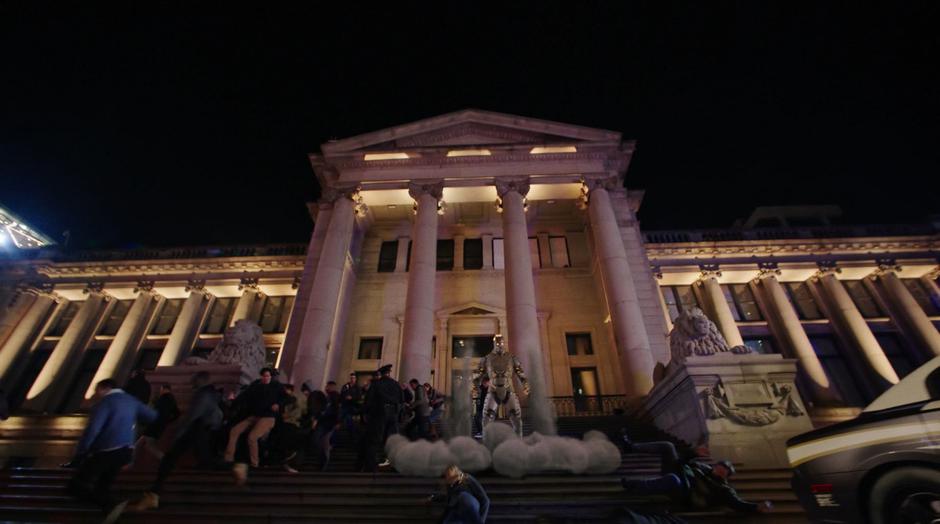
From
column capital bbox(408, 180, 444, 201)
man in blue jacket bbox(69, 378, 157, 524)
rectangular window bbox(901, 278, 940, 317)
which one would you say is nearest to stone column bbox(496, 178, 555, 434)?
column capital bbox(408, 180, 444, 201)

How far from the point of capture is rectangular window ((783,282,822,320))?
22.7 meters

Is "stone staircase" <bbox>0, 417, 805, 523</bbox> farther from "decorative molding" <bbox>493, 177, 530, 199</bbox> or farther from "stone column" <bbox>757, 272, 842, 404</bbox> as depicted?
"stone column" <bbox>757, 272, 842, 404</bbox>

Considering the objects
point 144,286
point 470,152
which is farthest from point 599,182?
point 144,286

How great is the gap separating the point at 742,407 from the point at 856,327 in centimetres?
1965

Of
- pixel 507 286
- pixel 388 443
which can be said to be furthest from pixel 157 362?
pixel 388 443

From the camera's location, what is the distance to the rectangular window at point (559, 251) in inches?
863

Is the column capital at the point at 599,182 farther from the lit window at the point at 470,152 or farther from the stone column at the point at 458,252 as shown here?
the stone column at the point at 458,252

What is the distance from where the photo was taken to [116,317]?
2517cm

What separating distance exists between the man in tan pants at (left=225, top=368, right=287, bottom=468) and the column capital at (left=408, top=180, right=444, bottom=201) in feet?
44.2

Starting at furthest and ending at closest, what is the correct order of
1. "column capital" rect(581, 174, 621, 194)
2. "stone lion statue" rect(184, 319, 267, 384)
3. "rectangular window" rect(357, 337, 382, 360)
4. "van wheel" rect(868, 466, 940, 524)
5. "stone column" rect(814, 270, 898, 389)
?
"stone column" rect(814, 270, 898, 389) → "rectangular window" rect(357, 337, 382, 360) → "column capital" rect(581, 174, 621, 194) → "stone lion statue" rect(184, 319, 267, 384) → "van wheel" rect(868, 466, 940, 524)

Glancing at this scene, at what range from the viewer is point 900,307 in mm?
21781

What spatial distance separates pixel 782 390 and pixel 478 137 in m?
16.8

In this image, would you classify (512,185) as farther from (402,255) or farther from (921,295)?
(921,295)

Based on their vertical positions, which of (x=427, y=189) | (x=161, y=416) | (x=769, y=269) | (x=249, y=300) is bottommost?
(x=161, y=416)
